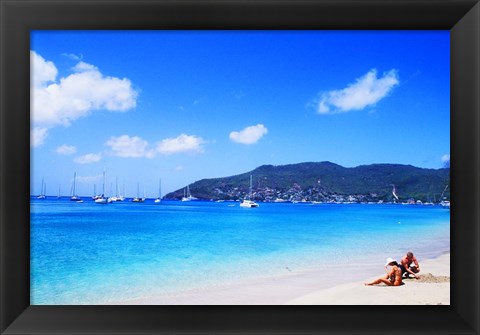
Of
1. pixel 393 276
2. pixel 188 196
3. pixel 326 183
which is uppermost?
pixel 326 183

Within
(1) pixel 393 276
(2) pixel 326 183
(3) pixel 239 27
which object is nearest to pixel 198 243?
(1) pixel 393 276

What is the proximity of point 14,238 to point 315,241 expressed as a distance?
38.4 ft

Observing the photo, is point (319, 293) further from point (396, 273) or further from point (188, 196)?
point (188, 196)

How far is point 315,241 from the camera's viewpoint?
12492 millimetres

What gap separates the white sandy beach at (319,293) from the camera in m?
3.07

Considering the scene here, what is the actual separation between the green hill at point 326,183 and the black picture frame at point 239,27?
18037 mm

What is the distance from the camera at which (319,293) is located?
4.05 metres

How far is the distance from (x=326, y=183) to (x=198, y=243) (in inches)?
434

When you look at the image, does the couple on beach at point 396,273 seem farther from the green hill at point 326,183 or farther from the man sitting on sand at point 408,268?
the green hill at point 326,183

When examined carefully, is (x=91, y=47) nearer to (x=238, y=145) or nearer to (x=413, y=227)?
(x=238, y=145)

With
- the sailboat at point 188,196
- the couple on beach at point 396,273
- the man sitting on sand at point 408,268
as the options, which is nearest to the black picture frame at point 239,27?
the couple on beach at point 396,273

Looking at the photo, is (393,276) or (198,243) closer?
(393,276)

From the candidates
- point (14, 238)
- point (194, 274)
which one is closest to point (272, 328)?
point (14, 238)

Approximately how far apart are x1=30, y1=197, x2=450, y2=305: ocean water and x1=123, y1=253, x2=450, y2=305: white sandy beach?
1.77 ft
